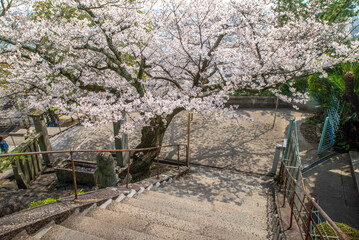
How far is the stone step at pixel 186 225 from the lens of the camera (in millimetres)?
3160

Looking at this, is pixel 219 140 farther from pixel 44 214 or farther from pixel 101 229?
pixel 44 214

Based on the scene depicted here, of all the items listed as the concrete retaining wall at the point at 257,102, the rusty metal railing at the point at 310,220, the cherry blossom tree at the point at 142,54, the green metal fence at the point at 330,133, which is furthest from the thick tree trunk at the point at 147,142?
the concrete retaining wall at the point at 257,102

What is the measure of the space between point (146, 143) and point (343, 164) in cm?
656

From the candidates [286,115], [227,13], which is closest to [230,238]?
[227,13]

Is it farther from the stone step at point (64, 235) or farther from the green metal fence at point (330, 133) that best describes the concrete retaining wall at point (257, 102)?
the stone step at point (64, 235)

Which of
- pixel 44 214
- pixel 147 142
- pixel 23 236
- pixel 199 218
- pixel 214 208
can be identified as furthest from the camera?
pixel 147 142

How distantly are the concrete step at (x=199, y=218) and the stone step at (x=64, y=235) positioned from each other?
1360mm

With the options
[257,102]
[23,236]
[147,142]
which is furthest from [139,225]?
[257,102]

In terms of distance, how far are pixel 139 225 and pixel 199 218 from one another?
1095 mm

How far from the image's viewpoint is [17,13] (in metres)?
6.96

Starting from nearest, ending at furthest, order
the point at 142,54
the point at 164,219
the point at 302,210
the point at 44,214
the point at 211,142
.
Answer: the point at 44,214
the point at 164,219
the point at 302,210
the point at 142,54
the point at 211,142

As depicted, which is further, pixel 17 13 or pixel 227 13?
pixel 227 13

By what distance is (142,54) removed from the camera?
720cm

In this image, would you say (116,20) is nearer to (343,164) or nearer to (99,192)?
(99,192)
